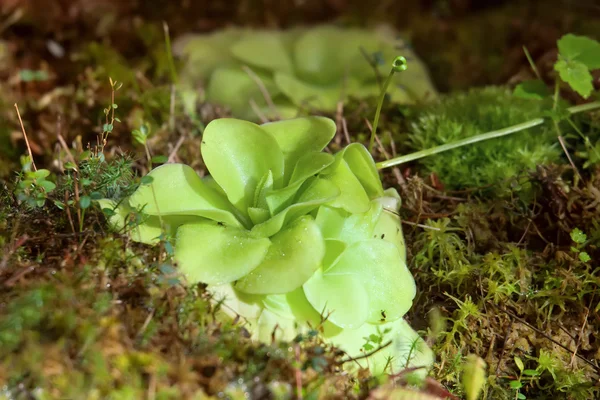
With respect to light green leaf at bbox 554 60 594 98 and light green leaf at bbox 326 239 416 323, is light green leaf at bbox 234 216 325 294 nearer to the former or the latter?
light green leaf at bbox 326 239 416 323

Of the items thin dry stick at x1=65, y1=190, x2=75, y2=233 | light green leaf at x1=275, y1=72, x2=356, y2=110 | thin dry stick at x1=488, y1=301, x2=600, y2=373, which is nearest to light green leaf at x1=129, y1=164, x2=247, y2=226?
thin dry stick at x1=65, y1=190, x2=75, y2=233

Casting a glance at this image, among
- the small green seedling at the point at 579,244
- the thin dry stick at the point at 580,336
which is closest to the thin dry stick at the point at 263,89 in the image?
the small green seedling at the point at 579,244

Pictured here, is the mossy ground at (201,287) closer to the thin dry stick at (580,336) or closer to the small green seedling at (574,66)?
the thin dry stick at (580,336)

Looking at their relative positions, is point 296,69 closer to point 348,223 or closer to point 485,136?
point 485,136

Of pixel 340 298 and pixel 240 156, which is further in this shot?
pixel 240 156

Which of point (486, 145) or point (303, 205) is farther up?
point (303, 205)

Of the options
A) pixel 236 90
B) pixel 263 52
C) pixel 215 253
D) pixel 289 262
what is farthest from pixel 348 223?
pixel 263 52
